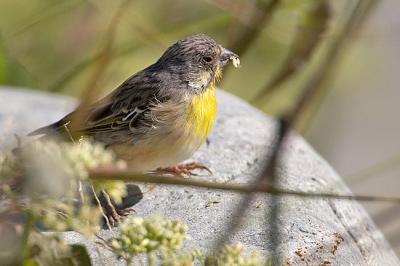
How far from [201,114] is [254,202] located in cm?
73

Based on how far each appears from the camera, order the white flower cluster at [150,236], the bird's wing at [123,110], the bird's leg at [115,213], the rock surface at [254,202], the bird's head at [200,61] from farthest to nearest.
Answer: the bird's head at [200,61]
the bird's wing at [123,110]
the bird's leg at [115,213]
the rock surface at [254,202]
the white flower cluster at [150,236]

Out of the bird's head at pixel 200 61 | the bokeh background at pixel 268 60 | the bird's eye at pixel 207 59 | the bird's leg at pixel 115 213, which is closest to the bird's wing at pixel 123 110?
the bird's head at pixel 200 61

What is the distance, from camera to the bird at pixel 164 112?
13.0ft

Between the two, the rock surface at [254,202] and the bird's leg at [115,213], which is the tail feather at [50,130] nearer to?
the rock surface at [254,202]

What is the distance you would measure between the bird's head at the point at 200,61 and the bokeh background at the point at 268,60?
670 mm

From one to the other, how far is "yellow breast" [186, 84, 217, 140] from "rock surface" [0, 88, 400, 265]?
0.71ft

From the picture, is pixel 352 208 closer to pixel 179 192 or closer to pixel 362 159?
pixel 179 192

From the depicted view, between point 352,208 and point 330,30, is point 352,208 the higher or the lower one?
the lower one

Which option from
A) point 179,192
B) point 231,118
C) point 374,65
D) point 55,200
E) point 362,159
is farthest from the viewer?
point 374,65

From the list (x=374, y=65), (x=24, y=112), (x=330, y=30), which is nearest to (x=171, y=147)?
(x=24, y=112)

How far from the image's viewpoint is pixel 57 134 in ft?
12.6

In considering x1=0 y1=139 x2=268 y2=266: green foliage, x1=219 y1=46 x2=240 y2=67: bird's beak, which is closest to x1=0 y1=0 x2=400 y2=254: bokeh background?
x1=219 y1=46 x2=240 y2=67: bird's beak

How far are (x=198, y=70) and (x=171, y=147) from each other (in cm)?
52

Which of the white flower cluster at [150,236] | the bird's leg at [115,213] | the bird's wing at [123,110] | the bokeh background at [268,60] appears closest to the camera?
the white flower cluster at [150,236]
